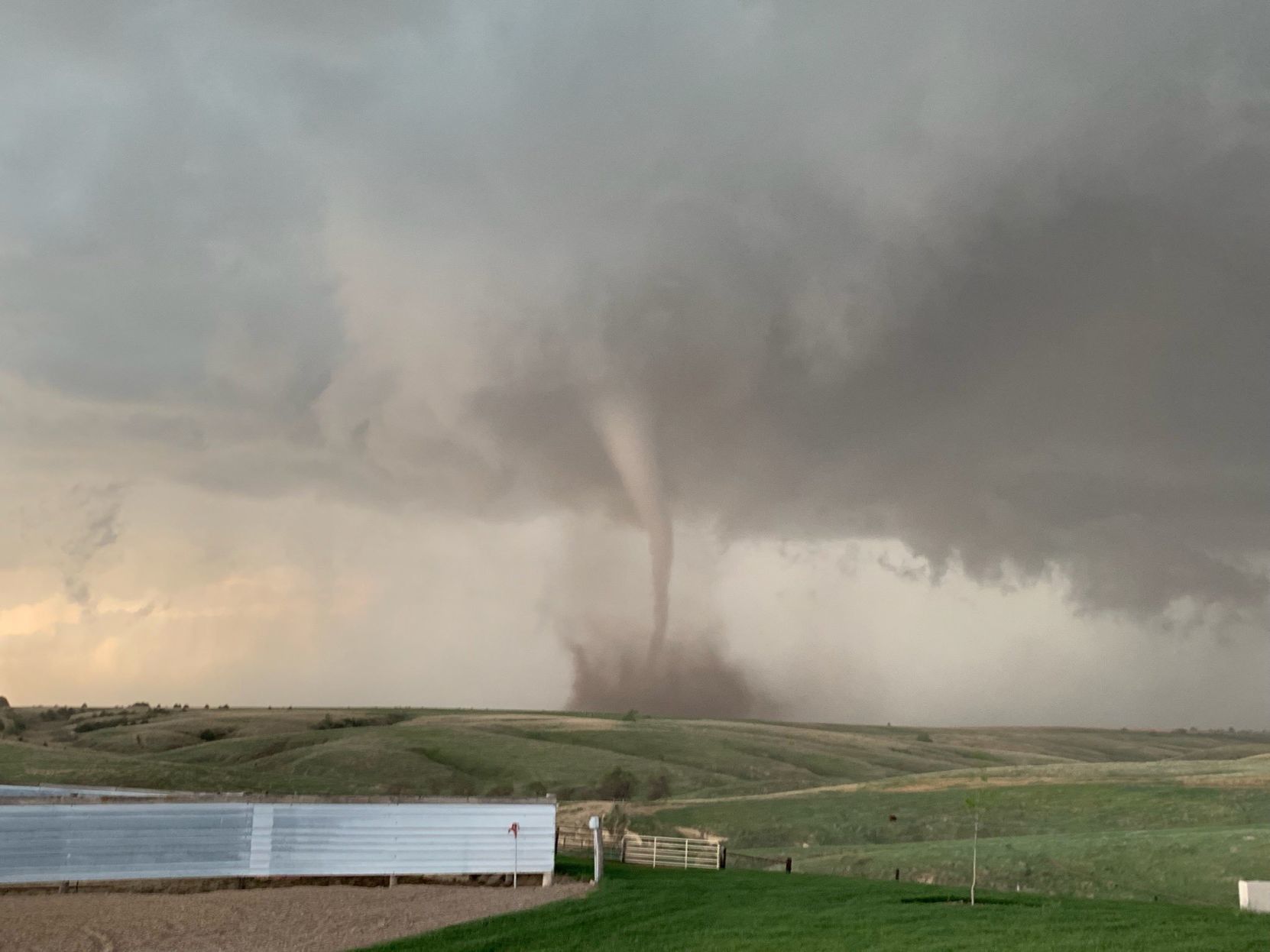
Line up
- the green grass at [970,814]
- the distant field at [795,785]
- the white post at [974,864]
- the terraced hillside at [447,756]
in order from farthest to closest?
the terraced hillside at [447,756]
the green grass at [970,814]
the distant field at [795,785]
the white post at [974,864]

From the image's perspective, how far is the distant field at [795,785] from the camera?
43.7 meters

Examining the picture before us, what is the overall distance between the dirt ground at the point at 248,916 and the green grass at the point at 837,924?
5.82 ft

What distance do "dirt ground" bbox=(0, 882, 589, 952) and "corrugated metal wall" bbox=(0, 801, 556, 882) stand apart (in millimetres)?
932

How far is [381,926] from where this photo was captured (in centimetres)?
2678

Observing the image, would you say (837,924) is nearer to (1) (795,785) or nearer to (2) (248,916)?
(2) (248,916)

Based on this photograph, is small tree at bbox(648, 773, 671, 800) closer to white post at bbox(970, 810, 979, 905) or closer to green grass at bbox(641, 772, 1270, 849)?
green grass at bbox(641, 772, 1270, 849)

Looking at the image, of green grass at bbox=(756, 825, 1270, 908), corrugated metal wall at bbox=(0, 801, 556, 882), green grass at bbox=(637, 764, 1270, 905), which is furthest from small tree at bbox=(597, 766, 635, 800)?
corrugated metal wall at bbox=(0, 801, 556, 882)

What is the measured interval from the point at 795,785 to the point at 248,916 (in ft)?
248

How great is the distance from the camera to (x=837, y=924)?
26.1 metres

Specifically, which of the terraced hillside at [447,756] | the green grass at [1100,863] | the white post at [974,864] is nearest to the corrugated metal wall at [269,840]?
the white post at [974,864]

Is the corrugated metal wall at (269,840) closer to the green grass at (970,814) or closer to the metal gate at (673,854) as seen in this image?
the metal gate at (673,854)

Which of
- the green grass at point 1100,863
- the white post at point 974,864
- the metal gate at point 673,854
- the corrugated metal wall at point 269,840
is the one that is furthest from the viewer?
the metal gate at point 673,854

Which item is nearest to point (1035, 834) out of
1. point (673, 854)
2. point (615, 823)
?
point (615, 823)

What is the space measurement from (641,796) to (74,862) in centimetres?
6857
